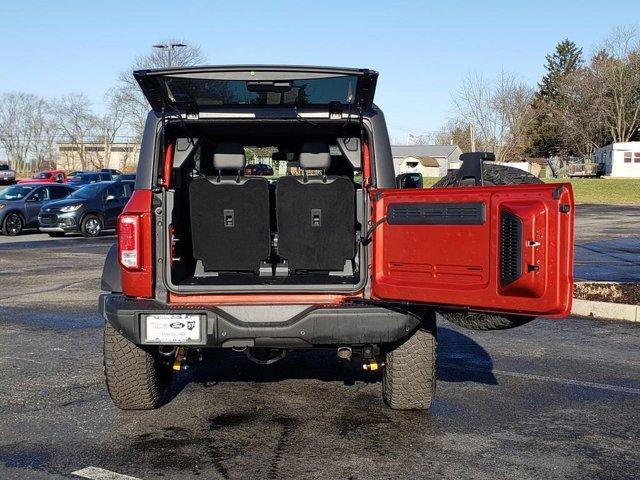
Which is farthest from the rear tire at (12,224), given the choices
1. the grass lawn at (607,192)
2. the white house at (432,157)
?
the white house at (432,157)

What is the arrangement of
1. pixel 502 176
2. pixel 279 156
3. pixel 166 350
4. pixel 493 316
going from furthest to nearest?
1. pixel 279 156
2. pixel 502 176
3. pixel 166 350
4. pixel 493 316

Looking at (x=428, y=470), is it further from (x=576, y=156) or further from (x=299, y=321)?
(x=576, y=156)

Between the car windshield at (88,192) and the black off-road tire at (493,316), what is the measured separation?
1911 centimetres

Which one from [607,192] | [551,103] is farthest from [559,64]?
[607,192]

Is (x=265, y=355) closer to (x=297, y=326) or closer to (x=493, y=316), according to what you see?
(x=297, y=326)

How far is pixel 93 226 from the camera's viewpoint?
23500 millimetres

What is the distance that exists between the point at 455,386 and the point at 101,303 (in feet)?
8.72

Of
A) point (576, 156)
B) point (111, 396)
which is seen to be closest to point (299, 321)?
point (111, 396)

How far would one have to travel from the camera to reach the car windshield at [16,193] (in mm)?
25227

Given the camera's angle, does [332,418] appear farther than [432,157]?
No

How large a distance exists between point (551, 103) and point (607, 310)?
252 ft

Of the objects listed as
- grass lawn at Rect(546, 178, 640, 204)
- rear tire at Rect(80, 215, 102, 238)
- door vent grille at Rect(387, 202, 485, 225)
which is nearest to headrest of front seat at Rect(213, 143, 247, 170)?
door vent grille at Rect(387, 202, 485, 225)

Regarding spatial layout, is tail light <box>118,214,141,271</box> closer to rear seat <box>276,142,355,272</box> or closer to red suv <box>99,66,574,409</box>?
red suv <box>99,66,574,409</box>

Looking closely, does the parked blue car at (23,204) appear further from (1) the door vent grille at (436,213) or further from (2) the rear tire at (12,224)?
(1) the door vent grille at (436,213)
